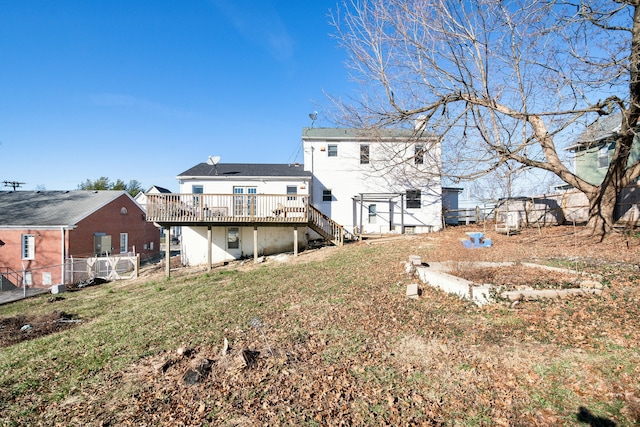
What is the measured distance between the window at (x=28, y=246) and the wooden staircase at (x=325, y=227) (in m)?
17.3

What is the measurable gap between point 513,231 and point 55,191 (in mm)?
32017

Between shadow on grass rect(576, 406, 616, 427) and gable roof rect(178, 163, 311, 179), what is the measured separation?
1606cm

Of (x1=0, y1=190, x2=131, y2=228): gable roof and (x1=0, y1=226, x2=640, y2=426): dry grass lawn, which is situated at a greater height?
(x1=0, y1=190, x2=131, y2=228): gable roof

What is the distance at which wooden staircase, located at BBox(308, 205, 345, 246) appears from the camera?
16.4 metres

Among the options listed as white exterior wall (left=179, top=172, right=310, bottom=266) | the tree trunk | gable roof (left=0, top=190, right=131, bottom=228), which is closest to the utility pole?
gable roof (left=0, top=190, right=131, bottom=228)

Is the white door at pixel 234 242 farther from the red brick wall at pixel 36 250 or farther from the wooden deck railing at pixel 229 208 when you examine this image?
the red brick wall at pixel 36 250

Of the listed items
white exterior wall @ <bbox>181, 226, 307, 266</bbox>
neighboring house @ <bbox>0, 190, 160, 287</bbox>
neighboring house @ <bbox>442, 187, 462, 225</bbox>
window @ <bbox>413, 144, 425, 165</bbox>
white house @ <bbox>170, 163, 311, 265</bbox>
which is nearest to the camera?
window @ <bbox>413, 144, 425, 165</bbox>

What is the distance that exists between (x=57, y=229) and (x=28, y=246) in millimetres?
2275

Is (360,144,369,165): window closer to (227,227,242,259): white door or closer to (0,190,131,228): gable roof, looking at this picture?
(227,227,242,259): white door

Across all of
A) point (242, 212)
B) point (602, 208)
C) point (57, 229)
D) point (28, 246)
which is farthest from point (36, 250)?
point (602, 208)

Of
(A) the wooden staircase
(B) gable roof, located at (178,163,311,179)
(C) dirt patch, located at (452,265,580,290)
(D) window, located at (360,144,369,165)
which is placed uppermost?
(D) window, located at (360,144,369,165)

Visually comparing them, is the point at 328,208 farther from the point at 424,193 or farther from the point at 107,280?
the point at 107,280

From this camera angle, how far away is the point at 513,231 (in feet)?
51.0

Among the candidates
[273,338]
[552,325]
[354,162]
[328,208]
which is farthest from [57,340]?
[354,162]
